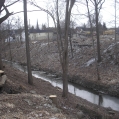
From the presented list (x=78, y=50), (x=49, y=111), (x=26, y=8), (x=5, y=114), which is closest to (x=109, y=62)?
(x=78, y=50)

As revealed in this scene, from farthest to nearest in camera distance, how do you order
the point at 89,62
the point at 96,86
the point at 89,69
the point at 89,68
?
the point at 89,62
the point at 89,68
the point at 89,69
the point at 96,86

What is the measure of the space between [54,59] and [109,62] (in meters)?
11.4

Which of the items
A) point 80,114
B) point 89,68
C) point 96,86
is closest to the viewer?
point 80,114

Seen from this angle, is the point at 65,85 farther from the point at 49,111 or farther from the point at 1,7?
the point at 1,7

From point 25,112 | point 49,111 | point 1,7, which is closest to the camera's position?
point 25,112

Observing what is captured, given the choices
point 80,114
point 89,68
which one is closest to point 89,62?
point 89,68

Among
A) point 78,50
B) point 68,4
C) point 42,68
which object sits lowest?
point 42,68

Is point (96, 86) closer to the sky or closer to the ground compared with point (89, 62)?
closer to the ground

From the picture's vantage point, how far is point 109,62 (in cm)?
2378

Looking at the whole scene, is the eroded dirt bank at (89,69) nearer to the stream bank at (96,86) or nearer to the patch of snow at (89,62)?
the stream bank at (96,86)

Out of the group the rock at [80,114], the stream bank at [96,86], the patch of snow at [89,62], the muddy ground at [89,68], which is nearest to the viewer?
the rock at [80,114]

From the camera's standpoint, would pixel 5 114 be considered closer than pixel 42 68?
Yes

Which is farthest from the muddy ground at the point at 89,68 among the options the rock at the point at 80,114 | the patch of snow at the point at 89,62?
the rock at the point at 80,114

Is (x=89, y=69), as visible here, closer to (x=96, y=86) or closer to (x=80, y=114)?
(x=96, y=86)
